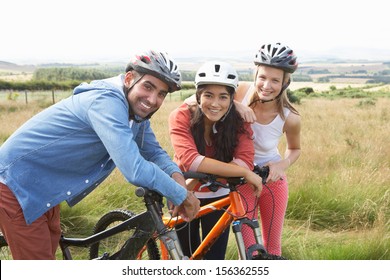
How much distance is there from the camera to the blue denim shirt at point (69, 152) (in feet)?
8.88

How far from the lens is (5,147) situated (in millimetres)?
2924

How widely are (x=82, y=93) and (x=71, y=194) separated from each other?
1.93 ft

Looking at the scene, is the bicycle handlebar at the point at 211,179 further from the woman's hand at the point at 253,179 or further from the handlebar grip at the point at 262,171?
the handlebar grip at the point at 262,171

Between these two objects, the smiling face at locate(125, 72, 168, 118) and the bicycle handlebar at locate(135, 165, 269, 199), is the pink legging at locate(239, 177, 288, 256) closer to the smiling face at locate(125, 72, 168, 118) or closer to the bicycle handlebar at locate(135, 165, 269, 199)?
the bicycle handlebar at locate(135, 165, 269, 199)

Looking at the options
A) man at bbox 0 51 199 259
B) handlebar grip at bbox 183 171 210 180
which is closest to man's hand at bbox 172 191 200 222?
man at bbox 0 51 199 259

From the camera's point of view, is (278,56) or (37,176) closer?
(37,176)

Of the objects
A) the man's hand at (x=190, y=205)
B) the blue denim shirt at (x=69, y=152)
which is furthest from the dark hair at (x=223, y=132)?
the man's hand at (x=190, y=205)

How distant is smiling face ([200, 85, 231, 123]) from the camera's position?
3.34 m

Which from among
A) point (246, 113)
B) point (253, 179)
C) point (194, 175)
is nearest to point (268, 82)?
point (246, 113)

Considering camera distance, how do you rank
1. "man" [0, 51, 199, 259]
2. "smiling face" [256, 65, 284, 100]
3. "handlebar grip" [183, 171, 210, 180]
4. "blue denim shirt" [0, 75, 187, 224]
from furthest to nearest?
"smiling face" [256, 65, 284, 100] < "handlebar grip" [183, 171, 210, 180] < "man" [0, 51, 199, 259] < "blue denim shirt" [0, 75, 187, 224]

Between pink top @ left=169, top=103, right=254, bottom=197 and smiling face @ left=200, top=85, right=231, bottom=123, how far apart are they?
0.55 feet

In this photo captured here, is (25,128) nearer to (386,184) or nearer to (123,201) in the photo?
(123,201)

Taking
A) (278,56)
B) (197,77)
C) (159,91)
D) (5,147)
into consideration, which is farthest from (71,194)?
(278,56)

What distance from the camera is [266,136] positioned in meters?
3.64
